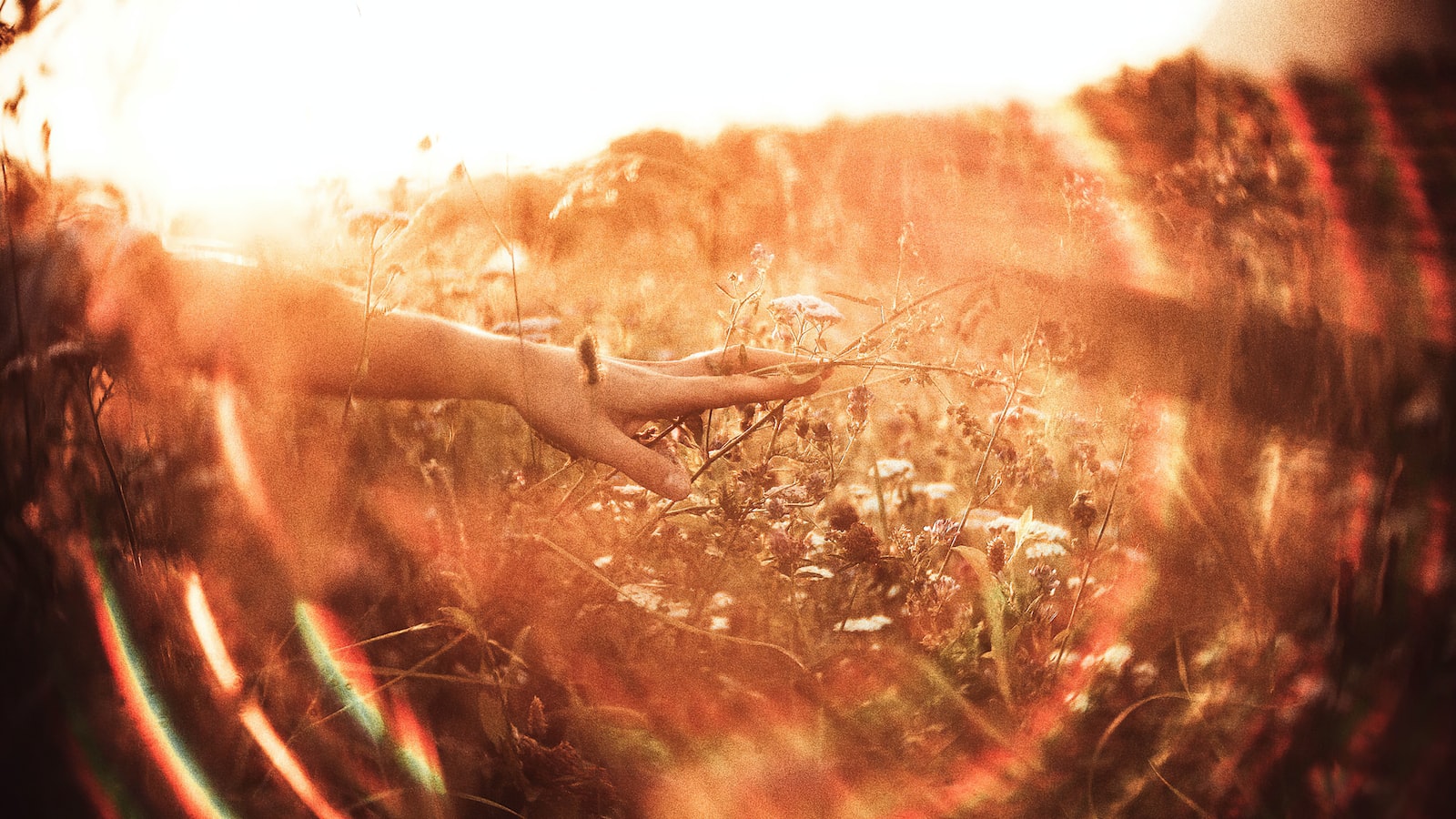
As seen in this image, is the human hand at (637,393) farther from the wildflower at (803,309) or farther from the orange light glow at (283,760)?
the orange light glow at (283,760)

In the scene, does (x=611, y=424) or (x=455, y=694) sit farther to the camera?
(x=455, y=694)

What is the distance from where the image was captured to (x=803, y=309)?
1340 mm

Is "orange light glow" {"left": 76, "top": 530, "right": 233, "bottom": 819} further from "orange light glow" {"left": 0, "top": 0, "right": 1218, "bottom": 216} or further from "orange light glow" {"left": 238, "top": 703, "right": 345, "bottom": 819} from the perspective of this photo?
"orange light glow" {"left": 0, "top": 0, "right": 1218, "bottom": 216}

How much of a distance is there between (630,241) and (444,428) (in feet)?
1.31

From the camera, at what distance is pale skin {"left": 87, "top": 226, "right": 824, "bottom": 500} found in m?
1.38

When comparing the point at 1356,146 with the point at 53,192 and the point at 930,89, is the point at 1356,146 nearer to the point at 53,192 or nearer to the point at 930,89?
the point at 930,89

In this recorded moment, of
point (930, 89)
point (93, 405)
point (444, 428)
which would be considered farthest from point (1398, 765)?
point (93, 405)

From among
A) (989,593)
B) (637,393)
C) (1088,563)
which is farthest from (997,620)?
(637,393)

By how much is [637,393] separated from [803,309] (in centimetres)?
26

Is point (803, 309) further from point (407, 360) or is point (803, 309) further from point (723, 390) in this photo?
point (407, 360)

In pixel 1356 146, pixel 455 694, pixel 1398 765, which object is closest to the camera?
pixel 1356 146

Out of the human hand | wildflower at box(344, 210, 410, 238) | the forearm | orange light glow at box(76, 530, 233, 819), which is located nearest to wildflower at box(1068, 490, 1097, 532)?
the human hand

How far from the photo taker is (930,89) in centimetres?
131

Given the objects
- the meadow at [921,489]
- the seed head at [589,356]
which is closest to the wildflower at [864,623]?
the meadow at [921,489]
